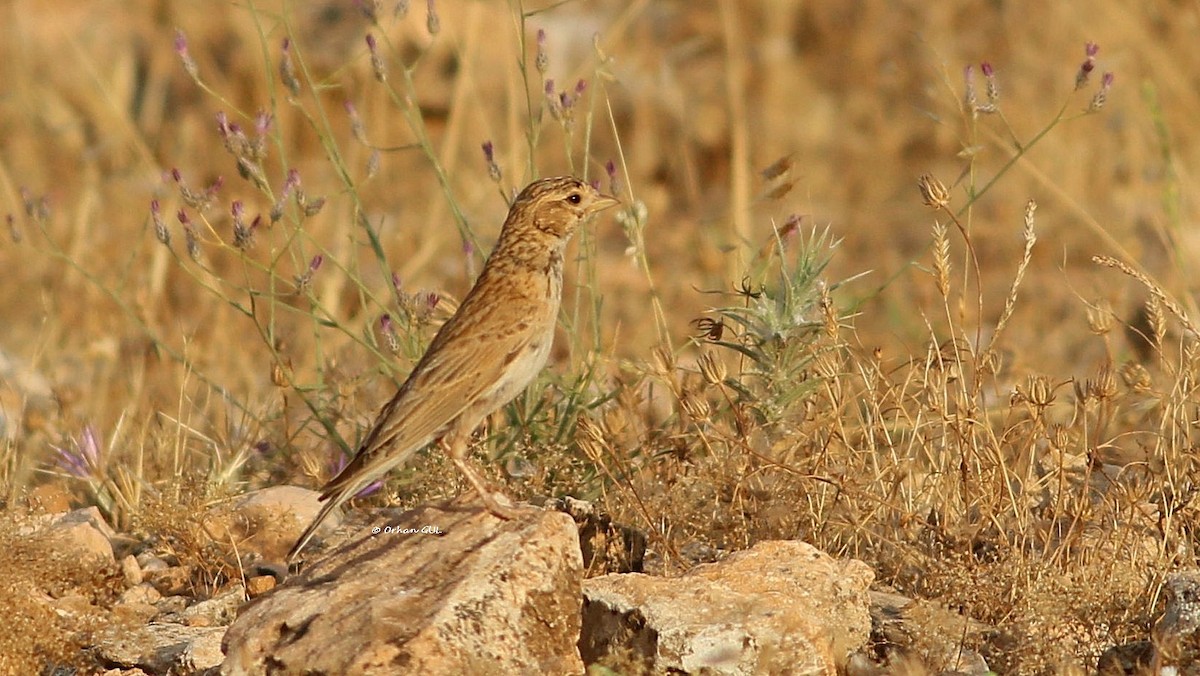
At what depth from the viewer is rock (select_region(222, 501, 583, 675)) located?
376cm

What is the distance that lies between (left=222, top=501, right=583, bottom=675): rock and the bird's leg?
3 centimetres

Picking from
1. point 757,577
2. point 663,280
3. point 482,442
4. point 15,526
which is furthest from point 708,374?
point 663,280

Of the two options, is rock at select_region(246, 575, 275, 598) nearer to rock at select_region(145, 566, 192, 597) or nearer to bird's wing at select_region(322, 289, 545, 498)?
rock at select_region(145, 566, 192, 597)

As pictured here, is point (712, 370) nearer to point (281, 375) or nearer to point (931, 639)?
point (931, 639)

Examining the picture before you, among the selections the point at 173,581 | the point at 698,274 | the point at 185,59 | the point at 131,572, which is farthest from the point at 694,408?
the point at 698,274

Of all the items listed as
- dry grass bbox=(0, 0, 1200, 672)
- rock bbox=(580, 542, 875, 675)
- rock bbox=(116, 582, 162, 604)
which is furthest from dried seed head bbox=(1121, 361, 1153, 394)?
rock bbox=(116, 582, 162, 604)

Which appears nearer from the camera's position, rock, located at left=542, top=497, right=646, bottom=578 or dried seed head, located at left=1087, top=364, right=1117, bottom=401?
dried seed head, located at left=1087, top=364, right=1117, bottom=401

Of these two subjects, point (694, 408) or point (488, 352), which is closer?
point (694, 408)

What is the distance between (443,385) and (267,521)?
872 millimetres

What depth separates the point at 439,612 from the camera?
3.80 m

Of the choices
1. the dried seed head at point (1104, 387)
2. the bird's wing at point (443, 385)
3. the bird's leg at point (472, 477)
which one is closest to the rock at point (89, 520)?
the bird's wing at point (443, 385)

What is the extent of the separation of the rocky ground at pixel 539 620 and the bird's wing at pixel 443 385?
0.17 meters

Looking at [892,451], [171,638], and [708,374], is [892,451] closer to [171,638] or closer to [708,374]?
[708,374]

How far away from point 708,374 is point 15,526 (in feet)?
6.22
